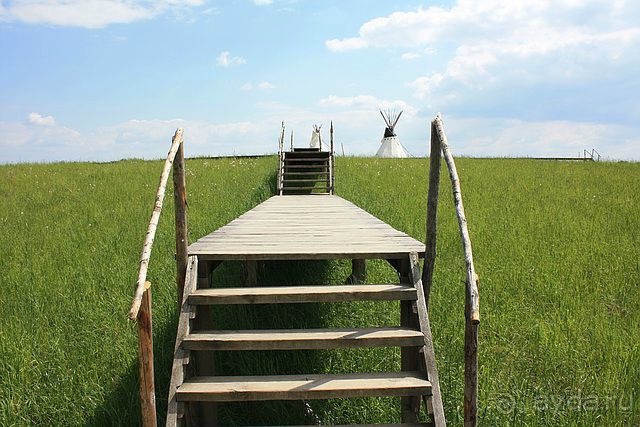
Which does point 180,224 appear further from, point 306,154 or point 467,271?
point 306,154

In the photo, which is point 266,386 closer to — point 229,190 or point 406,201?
point 406,201

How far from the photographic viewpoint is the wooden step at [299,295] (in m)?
4.18

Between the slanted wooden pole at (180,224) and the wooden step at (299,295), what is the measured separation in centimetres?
19

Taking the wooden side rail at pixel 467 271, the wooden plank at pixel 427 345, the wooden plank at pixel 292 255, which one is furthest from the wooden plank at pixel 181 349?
the wooden side rail at pixel 467 271

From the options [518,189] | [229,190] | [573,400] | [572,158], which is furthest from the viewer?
[572,158]

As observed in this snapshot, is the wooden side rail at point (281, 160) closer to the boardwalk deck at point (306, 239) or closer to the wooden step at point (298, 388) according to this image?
the boardwalk deck at point (306, 239)

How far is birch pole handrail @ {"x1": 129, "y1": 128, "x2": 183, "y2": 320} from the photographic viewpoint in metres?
2.94

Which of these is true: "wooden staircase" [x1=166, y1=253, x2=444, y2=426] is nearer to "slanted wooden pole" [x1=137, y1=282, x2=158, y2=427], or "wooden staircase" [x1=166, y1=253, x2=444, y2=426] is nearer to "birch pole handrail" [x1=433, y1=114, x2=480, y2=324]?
"slanted wooden pole" [x1=137, y1=282, x2=158, y2=427]

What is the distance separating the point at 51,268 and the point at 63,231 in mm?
2873

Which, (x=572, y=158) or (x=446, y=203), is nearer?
(x=446, y=203)

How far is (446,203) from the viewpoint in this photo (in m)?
13.3

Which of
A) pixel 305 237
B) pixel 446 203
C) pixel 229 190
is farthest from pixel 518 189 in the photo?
pixel 305 237

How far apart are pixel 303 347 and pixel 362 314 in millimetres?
2098

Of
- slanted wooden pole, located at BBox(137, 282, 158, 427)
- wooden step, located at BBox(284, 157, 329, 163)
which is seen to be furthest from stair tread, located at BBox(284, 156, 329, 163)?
slanted wooden pole, located at BBox(137, 282, 158, 427)
